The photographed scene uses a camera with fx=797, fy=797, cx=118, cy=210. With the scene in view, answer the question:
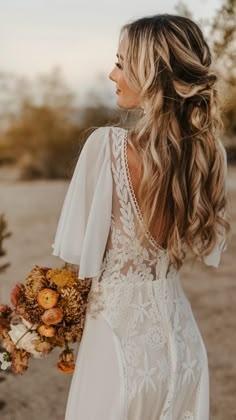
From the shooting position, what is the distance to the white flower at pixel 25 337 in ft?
7.63

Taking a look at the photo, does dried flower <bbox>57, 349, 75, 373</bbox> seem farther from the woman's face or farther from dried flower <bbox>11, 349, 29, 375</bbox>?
the woman's face

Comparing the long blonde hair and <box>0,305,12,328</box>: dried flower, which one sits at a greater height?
the long blonde hair

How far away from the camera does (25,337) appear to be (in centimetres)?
234

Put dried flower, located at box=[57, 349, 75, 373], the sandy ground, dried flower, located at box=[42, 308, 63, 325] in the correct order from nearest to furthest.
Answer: dried flower, located at box=[42, 308, 63, 325] < dried flower, located at box=[57, 349, 75, 373] < the sandy ground

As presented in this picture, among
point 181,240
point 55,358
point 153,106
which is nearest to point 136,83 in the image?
point 153,106

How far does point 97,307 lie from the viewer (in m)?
2.24

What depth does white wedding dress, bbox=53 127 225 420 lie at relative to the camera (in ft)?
7.16

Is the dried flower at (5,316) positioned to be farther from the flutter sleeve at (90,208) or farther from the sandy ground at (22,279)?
the sandy ground at (22,279)

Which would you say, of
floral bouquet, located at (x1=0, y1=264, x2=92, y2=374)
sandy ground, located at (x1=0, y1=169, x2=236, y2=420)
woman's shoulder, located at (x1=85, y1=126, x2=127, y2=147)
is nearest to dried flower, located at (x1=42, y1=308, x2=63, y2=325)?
floral bouquet, located at (x1=0, y1=264, x2=92, y2=374)

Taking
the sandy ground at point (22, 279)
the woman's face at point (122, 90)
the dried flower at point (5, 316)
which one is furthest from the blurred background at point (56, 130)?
the woman's face at point (122, 90)

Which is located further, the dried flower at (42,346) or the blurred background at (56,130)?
the blurred background at (56,130)

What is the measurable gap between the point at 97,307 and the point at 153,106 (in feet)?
1.91

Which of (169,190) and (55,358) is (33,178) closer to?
(55,358)

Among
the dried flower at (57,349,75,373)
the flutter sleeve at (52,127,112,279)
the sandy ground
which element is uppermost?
the flutter sleeve at (52,127,112,279)
